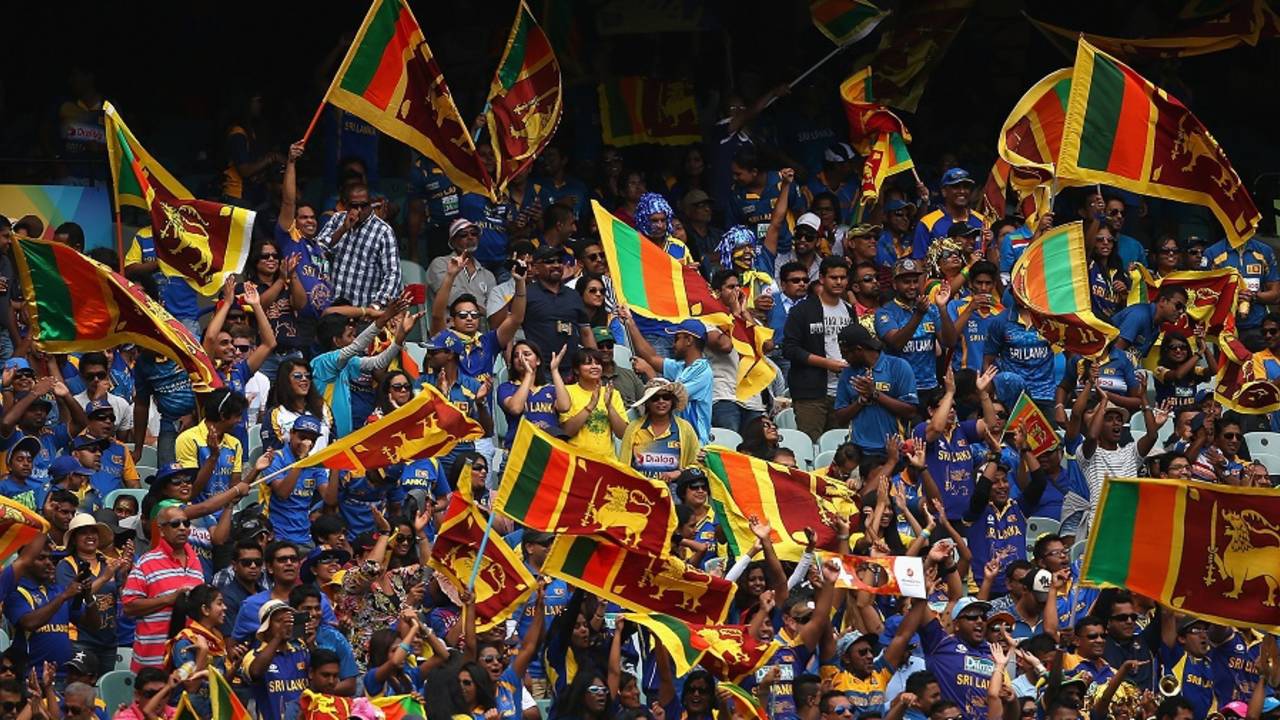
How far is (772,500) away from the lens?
617 inches

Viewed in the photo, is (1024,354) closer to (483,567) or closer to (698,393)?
(698,393)

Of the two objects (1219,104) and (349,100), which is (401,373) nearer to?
(349,100)

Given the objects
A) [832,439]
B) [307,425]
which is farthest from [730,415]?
[307,425]

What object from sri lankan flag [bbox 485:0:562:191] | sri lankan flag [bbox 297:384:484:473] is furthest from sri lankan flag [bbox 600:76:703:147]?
sri lankan flag [bbox 297:384:484:473]

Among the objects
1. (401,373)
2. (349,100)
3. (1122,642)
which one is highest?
(349,100)

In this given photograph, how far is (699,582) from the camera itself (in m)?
14.7

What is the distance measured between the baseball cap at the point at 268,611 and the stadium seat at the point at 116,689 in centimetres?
70

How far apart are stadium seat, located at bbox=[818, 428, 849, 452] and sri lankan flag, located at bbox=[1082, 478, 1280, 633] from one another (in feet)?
13.4

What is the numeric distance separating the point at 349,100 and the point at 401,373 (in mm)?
2073

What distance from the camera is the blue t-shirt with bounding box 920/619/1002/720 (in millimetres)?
15086

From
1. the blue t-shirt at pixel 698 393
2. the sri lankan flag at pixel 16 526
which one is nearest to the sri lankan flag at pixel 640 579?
the blue t-shirt at pixel 698 393

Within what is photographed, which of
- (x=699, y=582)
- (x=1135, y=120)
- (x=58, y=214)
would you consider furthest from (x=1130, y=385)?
(x=58, y=214)

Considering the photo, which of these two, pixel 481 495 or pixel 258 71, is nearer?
pixel 481 495

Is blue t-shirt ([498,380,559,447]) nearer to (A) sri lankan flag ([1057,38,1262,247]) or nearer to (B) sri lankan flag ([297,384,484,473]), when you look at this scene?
(B) sri lankan flag ([297,384,484,473])
